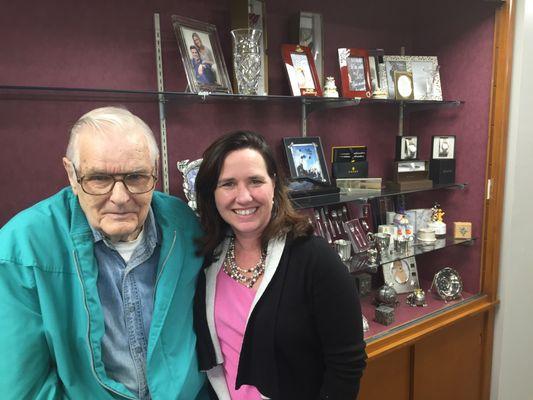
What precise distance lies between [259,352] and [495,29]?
206 cm

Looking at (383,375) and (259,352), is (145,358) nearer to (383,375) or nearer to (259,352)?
(259,352)

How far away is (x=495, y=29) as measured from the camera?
7.41 ft

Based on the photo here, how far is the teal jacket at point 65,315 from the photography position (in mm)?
1053

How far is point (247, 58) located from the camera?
5.92ft

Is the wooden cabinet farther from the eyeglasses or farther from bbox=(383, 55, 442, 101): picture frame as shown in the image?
the eyeglasses

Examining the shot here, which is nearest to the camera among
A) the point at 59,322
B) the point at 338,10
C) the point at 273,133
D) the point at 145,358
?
the point at 59,322

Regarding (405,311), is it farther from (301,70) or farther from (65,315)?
(65,315)

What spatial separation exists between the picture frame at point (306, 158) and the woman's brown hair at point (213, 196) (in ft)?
2.09

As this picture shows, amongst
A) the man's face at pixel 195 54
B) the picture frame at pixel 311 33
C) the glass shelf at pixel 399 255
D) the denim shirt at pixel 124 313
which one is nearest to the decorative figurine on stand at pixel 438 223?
the glass shelf at pixel 399 255

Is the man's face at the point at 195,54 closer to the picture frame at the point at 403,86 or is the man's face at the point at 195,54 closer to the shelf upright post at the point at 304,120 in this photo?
the shelf upright post at the point at 304,120

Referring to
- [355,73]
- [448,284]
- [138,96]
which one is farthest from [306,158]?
[448,284]

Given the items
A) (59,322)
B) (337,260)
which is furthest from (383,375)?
(59,322)

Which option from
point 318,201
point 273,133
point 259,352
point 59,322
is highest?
point 273,133

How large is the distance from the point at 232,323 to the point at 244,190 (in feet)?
1.41
